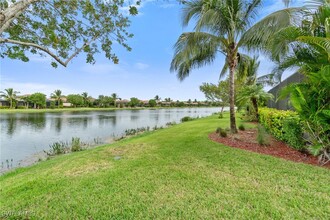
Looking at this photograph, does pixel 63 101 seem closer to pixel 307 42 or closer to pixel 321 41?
pixel 307 42

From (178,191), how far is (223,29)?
6.89 meters

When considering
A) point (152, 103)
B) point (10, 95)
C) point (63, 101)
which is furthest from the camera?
point (152, 103)

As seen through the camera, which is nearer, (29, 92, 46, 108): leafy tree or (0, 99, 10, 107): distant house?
(29, 92, 46, 108): leafy tree

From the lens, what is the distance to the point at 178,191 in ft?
10.9

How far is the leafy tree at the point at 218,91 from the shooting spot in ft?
90.1

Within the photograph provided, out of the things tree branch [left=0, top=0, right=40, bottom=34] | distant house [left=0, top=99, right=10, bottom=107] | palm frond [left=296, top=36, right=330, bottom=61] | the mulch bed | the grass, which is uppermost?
palm frond [left=296, top=36, right=330, bottom=61]

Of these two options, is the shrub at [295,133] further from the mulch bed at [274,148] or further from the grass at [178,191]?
Answer: the grass at [178,191]

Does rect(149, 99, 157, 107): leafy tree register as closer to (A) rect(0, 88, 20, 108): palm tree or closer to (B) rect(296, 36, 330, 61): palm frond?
(A) rect(0, 88, 20, 108): palm tree

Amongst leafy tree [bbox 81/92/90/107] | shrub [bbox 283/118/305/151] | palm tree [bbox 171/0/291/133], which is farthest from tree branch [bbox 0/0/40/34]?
leafy tree [bbox 81/92/90/107]

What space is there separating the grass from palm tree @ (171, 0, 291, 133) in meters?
4.53

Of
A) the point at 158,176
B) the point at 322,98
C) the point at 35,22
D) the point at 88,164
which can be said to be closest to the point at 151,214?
the point at 158,176

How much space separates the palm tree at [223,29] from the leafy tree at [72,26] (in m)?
3.25

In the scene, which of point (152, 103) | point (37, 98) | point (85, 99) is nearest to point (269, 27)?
point (37, 98)

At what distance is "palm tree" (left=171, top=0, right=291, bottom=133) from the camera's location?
22.5 ft
